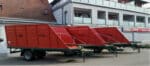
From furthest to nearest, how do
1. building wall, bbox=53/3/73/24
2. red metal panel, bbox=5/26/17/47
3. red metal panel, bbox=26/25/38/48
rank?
building wall, bbox=53/3/73/24 → red metal panel, bbox=5/26/17/47 → red metal panel, bbox=26/25/38/48

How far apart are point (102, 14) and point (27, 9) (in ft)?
32.4

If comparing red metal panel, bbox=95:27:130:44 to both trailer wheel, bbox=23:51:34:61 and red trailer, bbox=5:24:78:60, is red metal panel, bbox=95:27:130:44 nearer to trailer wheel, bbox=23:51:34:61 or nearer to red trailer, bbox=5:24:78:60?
red trailer, bbox=5:24:78:60

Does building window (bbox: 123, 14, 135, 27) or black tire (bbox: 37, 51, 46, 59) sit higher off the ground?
building window (bbox: 123, 14, 135, 27)

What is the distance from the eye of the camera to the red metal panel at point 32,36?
18958 millimetres

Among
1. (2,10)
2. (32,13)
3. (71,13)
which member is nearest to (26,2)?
(32,13)

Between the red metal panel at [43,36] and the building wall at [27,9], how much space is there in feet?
58.3

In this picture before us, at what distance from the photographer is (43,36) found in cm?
1855

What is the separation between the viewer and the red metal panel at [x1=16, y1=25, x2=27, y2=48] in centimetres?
1959

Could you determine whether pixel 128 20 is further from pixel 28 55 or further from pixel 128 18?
pixel 28 55

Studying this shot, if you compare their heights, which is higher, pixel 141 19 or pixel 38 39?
pixel 141 19

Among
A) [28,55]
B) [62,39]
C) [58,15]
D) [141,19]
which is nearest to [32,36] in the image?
[28,55]

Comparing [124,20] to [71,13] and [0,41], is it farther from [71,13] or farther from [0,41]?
[0,41]

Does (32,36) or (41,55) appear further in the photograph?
(41,55)

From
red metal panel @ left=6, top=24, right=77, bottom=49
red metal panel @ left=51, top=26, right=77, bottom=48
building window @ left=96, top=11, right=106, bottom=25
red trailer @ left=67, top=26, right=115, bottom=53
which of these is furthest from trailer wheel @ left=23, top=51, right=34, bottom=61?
building window @ left=96, top=11, right=106, bottom=25
